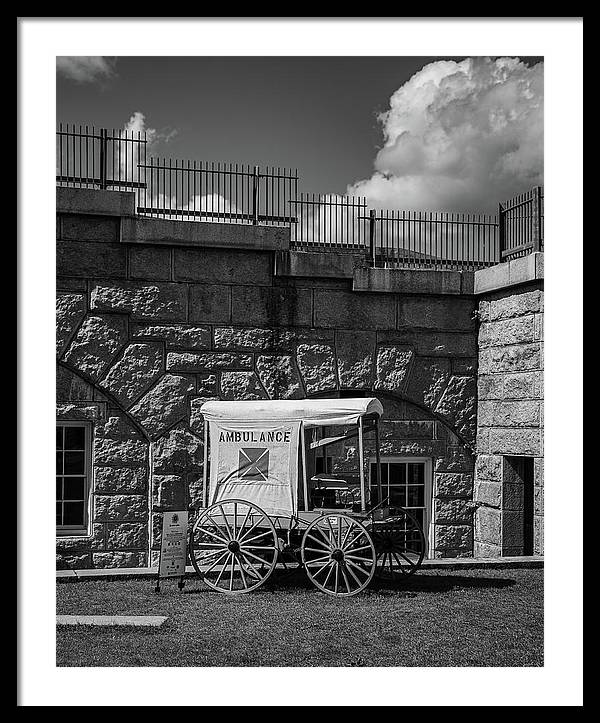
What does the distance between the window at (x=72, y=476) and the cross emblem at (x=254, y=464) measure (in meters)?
2.88

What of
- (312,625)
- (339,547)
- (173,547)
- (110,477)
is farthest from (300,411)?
(110,477)

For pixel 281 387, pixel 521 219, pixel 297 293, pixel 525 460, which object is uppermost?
pixel 521 219

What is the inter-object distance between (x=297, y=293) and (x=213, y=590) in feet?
15.4

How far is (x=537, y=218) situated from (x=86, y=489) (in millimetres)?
7423

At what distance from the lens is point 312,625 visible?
1007 centimetres

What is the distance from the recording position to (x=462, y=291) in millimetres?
15070

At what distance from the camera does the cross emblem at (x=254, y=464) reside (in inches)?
472

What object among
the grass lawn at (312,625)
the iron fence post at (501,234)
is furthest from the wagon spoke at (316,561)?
the iron fence post at (501,234)
